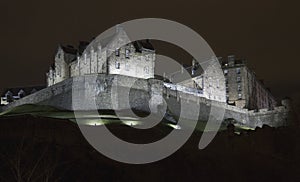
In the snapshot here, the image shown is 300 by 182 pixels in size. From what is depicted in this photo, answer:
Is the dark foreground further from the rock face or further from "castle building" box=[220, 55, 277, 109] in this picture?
"castle building" box=[220, 55, 277, 109]

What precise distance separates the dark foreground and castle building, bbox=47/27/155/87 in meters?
19.5

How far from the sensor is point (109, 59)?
74.2 metres

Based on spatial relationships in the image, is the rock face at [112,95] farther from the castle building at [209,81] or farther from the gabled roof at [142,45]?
the castle building at [209,81]

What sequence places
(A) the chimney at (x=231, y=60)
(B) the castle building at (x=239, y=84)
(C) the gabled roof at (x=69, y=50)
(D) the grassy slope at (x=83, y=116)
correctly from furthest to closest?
1. (A) the chimney at (x=231, y=60)
2. (B) the castle building at (x=239, y=84)
3. (C) the gabled roof at (x=69, y=50)
4. (D) the grassy slope at (x=83, y=116)

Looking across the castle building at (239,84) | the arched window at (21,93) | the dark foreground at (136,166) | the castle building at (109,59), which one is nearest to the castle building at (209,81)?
the castle building at (239,84)

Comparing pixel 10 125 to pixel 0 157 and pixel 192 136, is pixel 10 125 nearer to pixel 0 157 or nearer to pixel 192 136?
pixel 0 157

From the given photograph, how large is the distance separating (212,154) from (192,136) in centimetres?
763

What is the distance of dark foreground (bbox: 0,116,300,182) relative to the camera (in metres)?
39.8

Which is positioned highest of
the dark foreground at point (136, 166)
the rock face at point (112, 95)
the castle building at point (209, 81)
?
the castle building at point (209, 81)

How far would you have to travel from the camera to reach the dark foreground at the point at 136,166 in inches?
1566

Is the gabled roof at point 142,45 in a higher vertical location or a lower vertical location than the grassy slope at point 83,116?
higher

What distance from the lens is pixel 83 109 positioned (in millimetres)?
68875

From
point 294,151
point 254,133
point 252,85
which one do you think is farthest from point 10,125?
point 252,85

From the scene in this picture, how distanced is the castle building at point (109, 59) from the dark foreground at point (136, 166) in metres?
19.5
